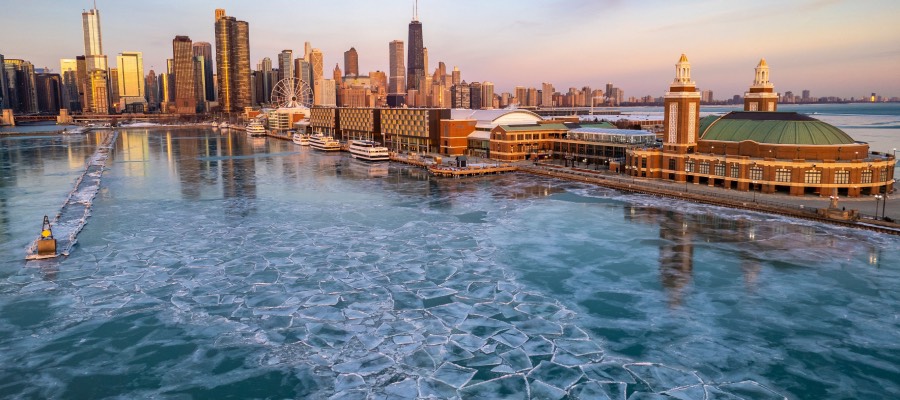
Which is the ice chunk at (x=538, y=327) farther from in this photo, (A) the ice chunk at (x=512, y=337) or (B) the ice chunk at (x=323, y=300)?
(B) the ice chunk at (x=323, y=300)

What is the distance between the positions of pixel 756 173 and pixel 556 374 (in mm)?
59537

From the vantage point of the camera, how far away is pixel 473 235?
5609cm

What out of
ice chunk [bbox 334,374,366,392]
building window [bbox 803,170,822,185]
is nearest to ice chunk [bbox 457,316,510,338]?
ice chunk [bbox 334,374,366,392]

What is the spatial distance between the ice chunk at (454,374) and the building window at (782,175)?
201 feet

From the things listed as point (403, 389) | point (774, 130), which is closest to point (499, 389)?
point (403, 389)

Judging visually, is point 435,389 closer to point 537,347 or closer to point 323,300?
point 537,347

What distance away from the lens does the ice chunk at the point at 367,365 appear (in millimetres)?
28255

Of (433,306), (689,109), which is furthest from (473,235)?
(689,109)

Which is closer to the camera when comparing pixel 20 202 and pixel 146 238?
→ pixel 146 238

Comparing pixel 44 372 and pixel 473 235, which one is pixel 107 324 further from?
pixel 473 235

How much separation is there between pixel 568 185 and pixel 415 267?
159ft

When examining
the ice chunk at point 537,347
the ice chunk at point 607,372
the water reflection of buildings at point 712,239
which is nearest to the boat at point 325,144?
the water reflection of buildings at point 712,239

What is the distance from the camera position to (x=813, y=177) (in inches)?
2810

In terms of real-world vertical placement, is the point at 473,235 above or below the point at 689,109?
below
